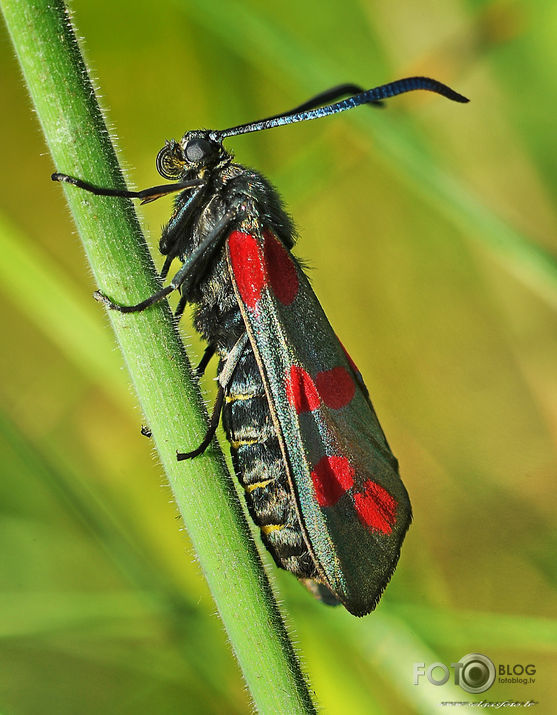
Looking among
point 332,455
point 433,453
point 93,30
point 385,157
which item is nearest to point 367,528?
point 332,455

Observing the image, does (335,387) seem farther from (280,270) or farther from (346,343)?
(346,343)

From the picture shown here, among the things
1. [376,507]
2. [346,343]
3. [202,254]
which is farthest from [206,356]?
[346,343]

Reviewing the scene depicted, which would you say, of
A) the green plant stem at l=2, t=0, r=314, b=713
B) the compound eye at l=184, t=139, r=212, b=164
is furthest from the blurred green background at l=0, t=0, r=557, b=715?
the green plant stem at l=2, t=0, r=314, b=713

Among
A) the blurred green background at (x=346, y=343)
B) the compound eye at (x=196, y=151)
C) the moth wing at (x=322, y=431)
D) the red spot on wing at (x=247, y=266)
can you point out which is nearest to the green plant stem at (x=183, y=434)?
the moth wing at (x=322, y=431)

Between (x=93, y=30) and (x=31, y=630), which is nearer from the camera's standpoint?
(x=31, y=630)

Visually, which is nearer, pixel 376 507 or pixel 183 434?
pixel 183 434

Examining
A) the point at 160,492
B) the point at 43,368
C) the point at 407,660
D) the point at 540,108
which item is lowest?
the point at 407,660

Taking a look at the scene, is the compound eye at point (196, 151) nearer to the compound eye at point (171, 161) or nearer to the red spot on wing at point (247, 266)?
the compound eye at point (171, 161)

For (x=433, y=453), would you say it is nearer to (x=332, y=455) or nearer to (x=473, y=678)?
(x=473, y=678)
